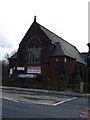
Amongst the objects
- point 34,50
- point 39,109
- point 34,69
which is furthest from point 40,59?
point 39,109

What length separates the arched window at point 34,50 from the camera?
180ft

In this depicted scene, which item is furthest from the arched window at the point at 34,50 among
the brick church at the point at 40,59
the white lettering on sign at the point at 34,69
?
the white lettering on sign at the point at 34,69

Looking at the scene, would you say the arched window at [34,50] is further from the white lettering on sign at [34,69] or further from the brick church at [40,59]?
the white lettering on sign at [34,69]

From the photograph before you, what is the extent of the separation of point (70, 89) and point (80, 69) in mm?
20262

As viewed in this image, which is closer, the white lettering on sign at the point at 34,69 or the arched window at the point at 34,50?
the white lettering on sign at the point at 34,69

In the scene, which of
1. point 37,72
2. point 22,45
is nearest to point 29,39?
point 22,45

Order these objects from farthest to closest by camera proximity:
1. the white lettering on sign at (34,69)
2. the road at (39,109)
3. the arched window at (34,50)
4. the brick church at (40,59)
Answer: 1. the arched window at (34,50)
2. the white lettering on sign at (34,69)
3. the brick church at (40,59)
4. the road at (39,109)

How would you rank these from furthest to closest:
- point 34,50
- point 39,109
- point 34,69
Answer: point 34,50, point 34,69, point 39,109

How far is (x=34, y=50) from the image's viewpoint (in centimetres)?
5569

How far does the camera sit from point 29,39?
184 feet

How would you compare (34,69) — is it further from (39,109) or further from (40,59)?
(39,109)

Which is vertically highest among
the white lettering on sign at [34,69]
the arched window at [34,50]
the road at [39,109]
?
the arched window at [34,50]

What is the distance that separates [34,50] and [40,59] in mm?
2490

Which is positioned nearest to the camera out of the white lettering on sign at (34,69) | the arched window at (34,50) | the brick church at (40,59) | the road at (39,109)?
the road at (39,109)
